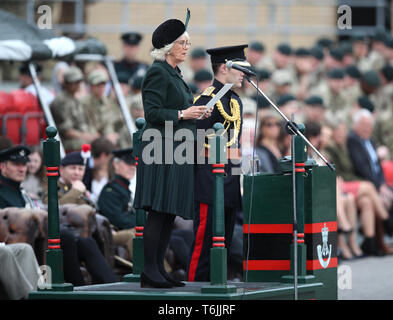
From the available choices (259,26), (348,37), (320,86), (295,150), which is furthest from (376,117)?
(295,150)

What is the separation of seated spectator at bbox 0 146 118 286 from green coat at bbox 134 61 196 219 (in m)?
1.74

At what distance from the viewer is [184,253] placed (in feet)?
36.7

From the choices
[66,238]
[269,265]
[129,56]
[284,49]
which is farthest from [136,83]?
[269,265]

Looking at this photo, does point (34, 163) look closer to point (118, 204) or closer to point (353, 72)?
point (118, 204)

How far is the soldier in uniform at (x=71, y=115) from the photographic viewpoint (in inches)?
526

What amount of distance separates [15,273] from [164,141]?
1.85 meters

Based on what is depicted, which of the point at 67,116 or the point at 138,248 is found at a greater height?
the point at 67,116

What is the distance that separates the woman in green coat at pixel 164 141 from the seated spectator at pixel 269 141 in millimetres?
5428

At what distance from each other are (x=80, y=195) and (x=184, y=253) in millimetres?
1240

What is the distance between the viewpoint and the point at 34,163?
11828 millimetres

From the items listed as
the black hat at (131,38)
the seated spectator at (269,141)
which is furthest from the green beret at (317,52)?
the seated spectator at (269,141)

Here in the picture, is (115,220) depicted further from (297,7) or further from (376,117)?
(297,7)

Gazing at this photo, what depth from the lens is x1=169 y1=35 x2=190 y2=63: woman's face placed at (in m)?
8.03

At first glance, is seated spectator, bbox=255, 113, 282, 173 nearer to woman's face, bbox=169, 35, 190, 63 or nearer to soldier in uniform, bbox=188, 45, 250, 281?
soldier in uniform, bbox=188, 45, 250, 281
